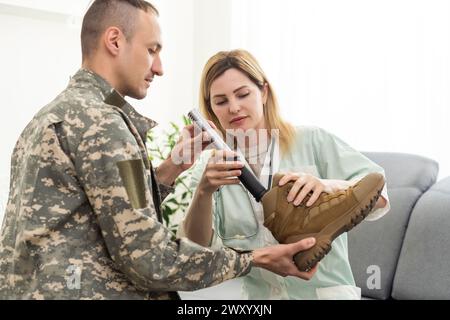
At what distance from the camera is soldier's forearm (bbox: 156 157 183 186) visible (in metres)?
1.38

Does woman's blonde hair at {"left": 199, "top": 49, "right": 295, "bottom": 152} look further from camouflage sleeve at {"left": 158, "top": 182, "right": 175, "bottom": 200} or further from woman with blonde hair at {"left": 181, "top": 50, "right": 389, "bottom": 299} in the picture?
camouflage sleeve at {"left": 158, "top": 182, "right": 175, "bottom": 200}

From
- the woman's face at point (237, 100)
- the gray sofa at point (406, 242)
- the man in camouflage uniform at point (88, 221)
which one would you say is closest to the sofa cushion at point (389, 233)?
the gray sofa at point (406, 242)

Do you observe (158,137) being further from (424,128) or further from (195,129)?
(195,129)

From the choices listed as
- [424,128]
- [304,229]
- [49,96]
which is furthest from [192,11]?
[304,229]

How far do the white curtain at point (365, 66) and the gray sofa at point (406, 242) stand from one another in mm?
217

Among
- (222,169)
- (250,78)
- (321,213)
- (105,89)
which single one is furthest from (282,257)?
(250,78)

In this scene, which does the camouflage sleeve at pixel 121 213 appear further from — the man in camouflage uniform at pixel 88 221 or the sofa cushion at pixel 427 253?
the sofa cushion at pixel 427 253

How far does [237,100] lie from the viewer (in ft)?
4.99

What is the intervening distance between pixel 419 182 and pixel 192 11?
176cm

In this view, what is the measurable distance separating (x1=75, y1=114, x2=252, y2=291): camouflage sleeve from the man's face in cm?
17

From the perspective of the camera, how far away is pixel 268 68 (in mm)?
2793

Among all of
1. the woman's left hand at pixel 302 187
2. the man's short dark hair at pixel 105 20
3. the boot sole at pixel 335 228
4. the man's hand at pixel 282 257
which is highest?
the man's short dark hair at pixel 105 20

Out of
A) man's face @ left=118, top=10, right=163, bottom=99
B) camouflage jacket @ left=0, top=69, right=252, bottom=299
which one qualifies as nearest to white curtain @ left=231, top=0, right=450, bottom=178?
man's face @ left=118, top=10, right=163, bottom=99

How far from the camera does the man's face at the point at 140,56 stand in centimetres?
111
